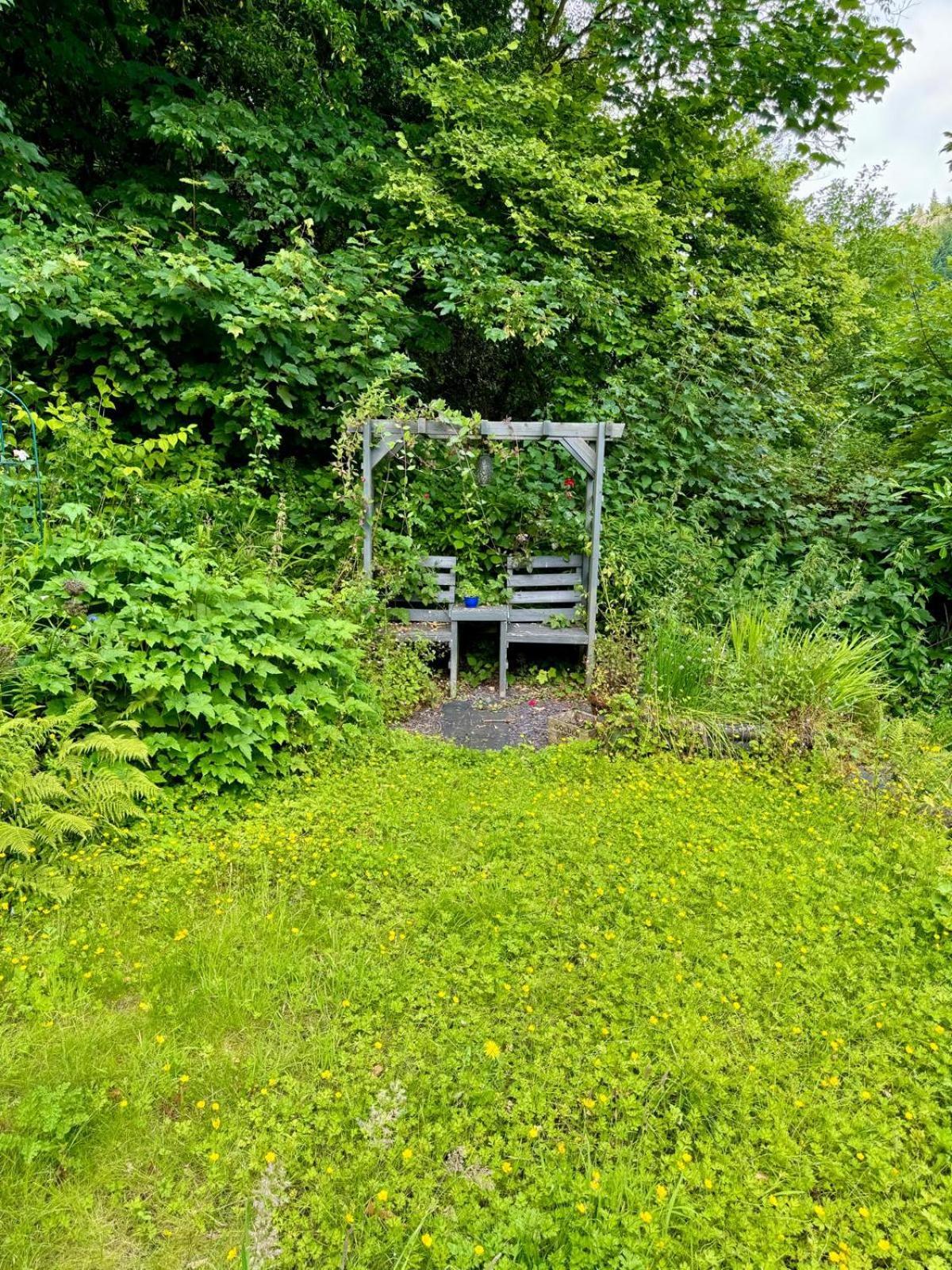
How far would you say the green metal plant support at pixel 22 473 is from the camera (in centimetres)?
368

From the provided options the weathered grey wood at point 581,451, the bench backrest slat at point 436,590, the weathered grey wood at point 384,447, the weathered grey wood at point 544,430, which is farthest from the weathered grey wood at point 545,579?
the weathered grey wood at point 384,447

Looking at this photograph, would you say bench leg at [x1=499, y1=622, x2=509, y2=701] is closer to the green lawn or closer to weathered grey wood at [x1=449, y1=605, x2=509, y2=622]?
weathered grey wood at [x1=449, y1=605, x2=509, y2=622]

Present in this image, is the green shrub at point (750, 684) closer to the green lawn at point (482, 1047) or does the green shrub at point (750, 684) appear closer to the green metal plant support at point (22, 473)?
the green lawn at point (482, 1047)

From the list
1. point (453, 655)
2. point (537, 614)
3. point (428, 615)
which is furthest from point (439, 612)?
point (537, 614)

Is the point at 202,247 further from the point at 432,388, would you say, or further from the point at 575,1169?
the point at 575,1169

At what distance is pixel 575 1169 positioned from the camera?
171 centimetres

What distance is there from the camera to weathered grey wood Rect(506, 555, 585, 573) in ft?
17.4

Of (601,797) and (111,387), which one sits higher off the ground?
(111,387)

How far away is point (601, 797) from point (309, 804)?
4.62 ft

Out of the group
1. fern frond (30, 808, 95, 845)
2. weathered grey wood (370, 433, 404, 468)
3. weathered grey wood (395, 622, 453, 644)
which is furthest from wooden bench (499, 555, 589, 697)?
fern frond (30, 808, 95, 845)

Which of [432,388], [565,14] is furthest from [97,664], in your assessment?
[565,14]

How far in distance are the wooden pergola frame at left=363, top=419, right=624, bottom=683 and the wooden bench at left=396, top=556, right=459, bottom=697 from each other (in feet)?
1.43

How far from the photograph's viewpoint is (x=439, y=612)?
16.6 feet

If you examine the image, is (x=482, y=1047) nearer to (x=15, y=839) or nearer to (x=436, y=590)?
(x=15, y=839)
